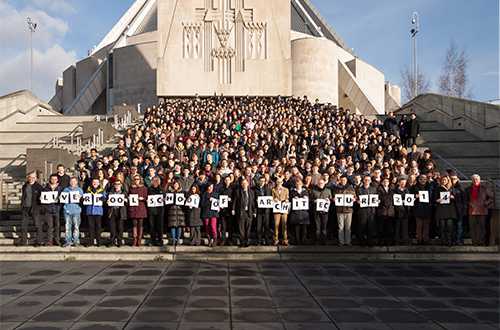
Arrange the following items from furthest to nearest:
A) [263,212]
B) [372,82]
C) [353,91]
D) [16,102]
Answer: [372,82], [353,91], [16,102], [263,212]

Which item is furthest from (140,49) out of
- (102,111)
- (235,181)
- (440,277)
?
(440,277)

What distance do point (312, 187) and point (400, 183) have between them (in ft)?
7.05

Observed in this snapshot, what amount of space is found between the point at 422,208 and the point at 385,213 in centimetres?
90

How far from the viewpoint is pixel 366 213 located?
37.2 ft

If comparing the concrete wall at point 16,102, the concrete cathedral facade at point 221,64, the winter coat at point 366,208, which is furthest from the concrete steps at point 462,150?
the concrete wall at point 16,102

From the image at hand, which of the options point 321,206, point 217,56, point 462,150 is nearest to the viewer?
point 321,206

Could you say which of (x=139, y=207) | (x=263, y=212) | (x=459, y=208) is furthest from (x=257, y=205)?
(x=459, y=208)

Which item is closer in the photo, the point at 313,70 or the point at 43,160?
the point at 43,160

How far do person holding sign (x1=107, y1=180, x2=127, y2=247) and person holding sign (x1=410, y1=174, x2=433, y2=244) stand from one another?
7.08 meters

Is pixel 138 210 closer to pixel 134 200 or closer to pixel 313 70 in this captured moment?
pixel 134 200

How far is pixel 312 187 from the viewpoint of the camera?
1166cm

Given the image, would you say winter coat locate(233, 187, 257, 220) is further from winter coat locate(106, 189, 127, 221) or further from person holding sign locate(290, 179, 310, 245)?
winter coat locate(106, 189, 127, 221)

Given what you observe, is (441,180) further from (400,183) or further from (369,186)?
(369,186)

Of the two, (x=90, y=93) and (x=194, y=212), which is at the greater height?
(x=90, y=93)
